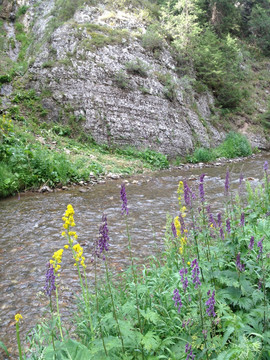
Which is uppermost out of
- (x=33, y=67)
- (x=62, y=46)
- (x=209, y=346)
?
(x=62, y=46)

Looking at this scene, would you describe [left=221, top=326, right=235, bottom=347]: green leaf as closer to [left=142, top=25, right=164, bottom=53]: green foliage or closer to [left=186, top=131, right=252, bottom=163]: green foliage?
[left=186, top=131, right=252, bottom=163]: green foliage

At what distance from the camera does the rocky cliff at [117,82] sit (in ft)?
43.9

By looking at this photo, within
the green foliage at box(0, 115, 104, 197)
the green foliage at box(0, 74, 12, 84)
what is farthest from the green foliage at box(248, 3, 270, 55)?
the green foliage at box(0, 115, 104, 197)

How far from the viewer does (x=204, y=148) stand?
16.6 meters

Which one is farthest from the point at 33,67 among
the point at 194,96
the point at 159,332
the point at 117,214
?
the point at 159,332

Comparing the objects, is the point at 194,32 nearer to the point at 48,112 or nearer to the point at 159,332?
the point at 48,112

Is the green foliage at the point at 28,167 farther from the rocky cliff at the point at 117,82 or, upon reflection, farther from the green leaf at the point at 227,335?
the green leaf at the point at 227,335

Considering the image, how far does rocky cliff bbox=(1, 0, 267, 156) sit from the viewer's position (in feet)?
43.9

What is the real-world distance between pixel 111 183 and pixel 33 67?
29.4ft

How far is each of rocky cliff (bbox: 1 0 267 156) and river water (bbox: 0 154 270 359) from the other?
5.76 meters

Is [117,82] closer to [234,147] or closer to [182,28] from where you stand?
[182,28]

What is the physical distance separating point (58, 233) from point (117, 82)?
1153cm

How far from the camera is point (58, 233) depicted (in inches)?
193

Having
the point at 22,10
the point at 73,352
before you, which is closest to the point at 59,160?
the point at 73,352
